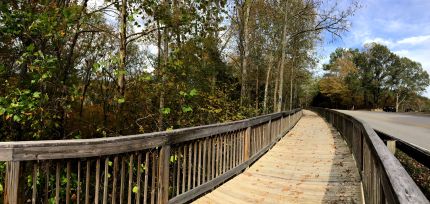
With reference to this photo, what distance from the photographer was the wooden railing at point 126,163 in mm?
3227

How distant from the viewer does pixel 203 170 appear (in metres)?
6.30

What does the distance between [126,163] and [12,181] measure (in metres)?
3.36

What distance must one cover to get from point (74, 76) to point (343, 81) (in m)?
88.1

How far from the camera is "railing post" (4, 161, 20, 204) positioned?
309 cm

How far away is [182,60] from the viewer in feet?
26.1

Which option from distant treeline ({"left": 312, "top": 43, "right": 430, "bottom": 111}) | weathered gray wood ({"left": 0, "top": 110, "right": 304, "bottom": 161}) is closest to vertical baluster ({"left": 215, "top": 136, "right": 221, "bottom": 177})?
weathered gray wood ({"left": 0, "top": 110, "right": 304, "bottom": 161})

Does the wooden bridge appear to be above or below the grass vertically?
above

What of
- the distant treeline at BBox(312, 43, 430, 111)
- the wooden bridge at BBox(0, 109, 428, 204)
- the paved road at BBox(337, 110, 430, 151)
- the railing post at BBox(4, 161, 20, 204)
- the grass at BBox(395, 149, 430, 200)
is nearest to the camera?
the railing post at BBox(4, 161, 20, 204)

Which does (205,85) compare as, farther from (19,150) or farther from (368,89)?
(368,89)

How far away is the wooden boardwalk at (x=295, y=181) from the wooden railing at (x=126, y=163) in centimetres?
28

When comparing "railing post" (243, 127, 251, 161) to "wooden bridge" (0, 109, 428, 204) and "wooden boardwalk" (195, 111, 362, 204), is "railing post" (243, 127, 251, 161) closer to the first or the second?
"wooden bridge" (0, 109, 428, 204)

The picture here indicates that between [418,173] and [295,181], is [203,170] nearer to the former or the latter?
[295,181]

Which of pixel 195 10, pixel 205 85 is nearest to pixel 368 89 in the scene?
pixel 205 85

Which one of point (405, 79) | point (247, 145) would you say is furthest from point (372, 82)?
point (247, 145)
